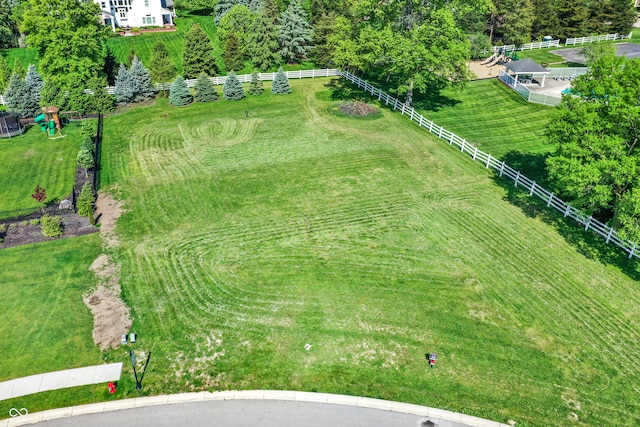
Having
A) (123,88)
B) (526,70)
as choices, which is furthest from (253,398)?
(526,70)

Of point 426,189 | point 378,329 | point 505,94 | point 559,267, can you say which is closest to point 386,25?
point 505,94

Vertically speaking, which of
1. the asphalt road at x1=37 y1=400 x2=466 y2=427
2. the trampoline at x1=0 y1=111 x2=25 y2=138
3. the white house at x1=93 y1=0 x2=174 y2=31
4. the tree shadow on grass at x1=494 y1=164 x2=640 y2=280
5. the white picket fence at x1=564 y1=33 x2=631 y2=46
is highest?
the white house at x1=93 y1=0 x2=174 y2=31

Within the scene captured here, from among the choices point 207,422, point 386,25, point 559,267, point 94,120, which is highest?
point 386,25

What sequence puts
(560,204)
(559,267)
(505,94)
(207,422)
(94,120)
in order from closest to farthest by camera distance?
1. (207,422)
2. (559,267)
3. (560,204)
4. (94,120)
5. (505,94)

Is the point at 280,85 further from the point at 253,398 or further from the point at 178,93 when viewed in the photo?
the point at 253,398

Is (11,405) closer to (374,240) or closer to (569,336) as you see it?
(374,240)

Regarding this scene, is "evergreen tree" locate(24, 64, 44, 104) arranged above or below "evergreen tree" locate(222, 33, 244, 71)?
below

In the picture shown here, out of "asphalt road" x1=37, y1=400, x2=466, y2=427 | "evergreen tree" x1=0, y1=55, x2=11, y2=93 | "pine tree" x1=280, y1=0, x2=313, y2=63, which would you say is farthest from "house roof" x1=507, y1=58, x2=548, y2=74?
"evergreen tree" x1=0, y1=55, x2=11, y2=93

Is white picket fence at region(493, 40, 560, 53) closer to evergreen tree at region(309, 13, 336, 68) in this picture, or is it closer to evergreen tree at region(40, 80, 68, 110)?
evergreen tree at region(309, 13, 336, 68)
